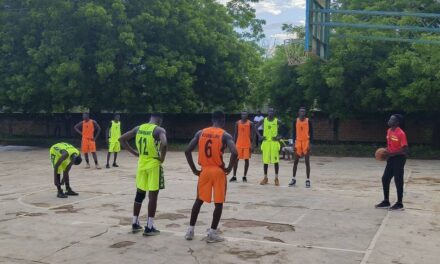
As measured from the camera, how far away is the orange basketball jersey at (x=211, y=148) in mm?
7355

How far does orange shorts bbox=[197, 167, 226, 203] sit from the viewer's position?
7352 millimetres

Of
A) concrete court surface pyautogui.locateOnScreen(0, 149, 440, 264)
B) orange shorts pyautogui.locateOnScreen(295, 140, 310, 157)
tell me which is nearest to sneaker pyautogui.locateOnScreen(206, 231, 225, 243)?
concrete court surface pyautogui.locateOnScreen(0, 149, 440, 264)

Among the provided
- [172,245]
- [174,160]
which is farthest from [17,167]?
[172,245]

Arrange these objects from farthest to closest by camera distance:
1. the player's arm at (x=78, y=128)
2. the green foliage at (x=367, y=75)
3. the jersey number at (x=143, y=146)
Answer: the green foliage at (x=367, y=75)
the player's arm at (x=78, y=128)
the jersey number at (x=143, y=146)

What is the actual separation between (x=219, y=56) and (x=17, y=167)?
13.2 meters

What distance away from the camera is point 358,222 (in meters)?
8.77

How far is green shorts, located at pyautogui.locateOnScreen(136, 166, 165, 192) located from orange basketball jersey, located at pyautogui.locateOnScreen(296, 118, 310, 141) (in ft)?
18.7

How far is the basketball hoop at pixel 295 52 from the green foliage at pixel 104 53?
229 inches

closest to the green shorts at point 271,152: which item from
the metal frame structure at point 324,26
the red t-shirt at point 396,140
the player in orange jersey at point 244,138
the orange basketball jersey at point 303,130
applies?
the player in orange jersey at point 244,138

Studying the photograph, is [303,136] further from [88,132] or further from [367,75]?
A: [367,75]

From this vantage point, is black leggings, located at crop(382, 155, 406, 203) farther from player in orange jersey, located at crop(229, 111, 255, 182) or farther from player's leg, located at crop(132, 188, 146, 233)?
player's leg, located at crop(132, 188, 146, 233)

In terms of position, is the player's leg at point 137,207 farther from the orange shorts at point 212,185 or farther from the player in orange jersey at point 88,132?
the player in orange jersey at point 88,132

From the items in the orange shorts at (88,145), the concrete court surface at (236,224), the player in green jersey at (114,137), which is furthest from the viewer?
the player in green jersey at (114,137)

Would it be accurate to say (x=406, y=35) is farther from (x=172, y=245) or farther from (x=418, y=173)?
(x=172, y=245)
